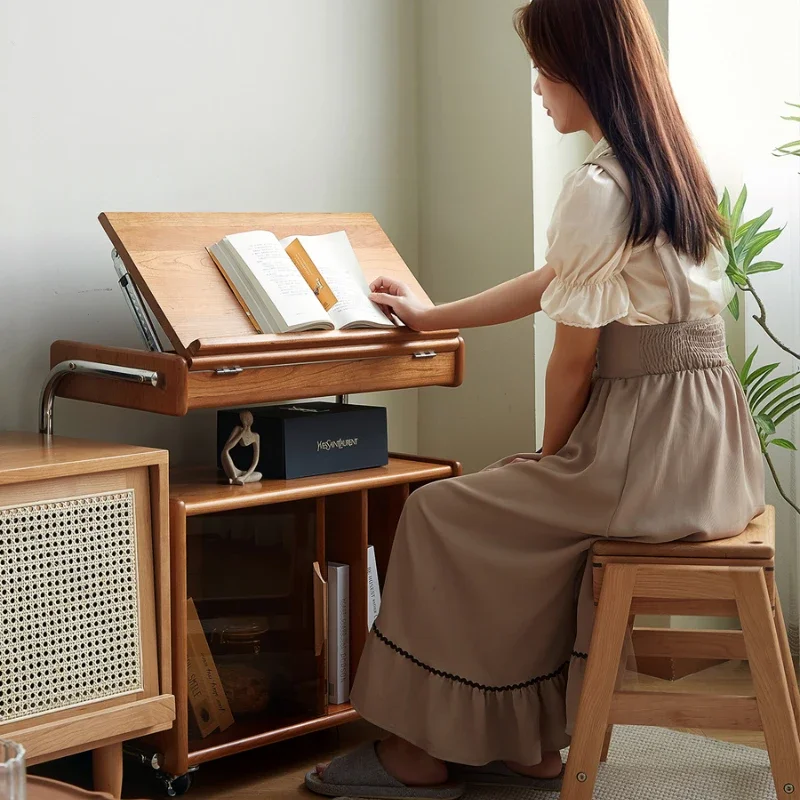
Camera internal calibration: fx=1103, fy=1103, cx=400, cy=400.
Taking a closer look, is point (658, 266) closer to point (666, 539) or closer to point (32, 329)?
point (666, 539)

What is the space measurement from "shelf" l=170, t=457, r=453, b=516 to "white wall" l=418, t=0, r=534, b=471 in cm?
49

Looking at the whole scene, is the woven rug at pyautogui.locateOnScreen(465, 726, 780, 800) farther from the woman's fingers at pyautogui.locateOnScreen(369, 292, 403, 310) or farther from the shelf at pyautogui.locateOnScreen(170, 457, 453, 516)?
the woman's fingers at pyautogui.locateOnScreen(369, 292, 403, 310)

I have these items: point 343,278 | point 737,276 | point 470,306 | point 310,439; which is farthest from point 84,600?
point 737,276

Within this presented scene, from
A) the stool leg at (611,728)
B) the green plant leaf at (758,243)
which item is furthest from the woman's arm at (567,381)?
the green plant leaf at (758,243)

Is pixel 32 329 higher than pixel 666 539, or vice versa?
pixel 32 329

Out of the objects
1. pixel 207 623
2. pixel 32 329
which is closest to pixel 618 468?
pixel 207 623

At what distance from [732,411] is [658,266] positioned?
273mm

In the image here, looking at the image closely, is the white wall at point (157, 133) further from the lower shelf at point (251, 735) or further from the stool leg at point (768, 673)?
the stool leg at point (768, 673)

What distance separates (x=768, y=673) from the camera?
1.57m

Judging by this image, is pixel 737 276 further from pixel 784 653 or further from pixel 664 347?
pixel 784 653

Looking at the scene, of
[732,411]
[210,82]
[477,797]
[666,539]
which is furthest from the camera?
[210,82]

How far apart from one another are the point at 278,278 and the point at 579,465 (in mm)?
613

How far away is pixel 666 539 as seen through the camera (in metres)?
1.62

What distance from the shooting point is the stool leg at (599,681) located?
1597 mm
